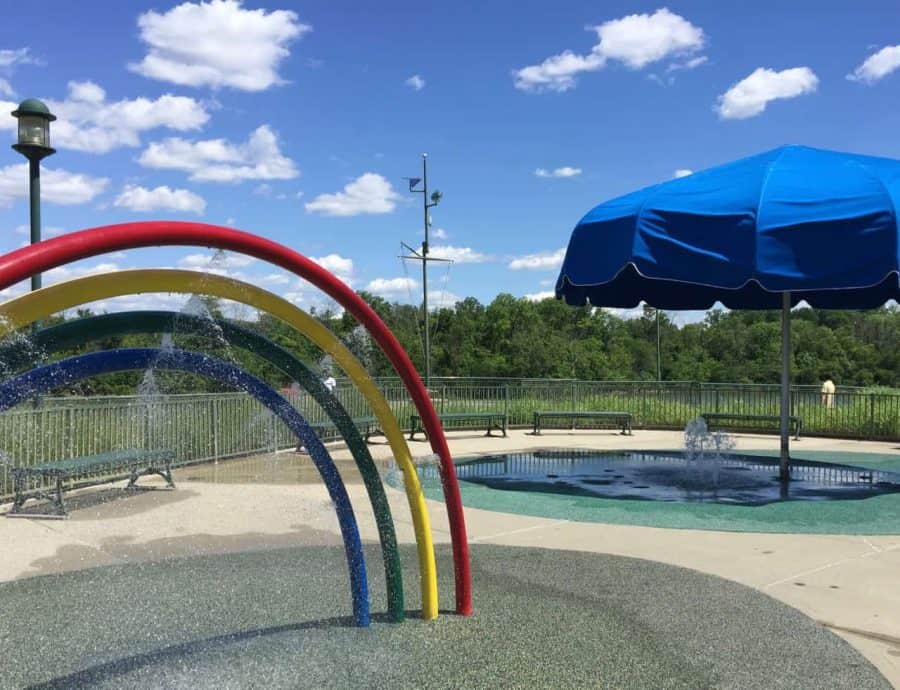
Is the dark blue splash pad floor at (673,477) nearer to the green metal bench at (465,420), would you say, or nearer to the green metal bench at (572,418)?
the green metal bench at (465,420)

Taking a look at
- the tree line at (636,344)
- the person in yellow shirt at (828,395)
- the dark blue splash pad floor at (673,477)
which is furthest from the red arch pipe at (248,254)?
the tree line at (636,344)

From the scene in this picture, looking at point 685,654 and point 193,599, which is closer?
point 685,654

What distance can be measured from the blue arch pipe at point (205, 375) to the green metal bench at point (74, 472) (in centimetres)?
434

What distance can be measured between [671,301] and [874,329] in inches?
1807

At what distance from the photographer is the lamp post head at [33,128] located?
341 inches

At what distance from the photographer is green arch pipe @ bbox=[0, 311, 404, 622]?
3703mm

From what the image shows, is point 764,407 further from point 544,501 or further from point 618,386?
point 544,501

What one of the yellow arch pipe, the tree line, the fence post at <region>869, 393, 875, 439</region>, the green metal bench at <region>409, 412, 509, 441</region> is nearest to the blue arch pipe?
the yellow arch pipe

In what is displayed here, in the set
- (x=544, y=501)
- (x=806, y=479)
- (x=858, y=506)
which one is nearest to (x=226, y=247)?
(x=544, y=501)

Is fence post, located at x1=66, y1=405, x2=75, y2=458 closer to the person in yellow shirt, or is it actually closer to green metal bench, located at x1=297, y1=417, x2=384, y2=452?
green metal bench, located at x1=297, y1=417, x2=384, y2=452

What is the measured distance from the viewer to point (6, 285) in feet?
8.91

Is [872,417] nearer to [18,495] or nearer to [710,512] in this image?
[710,512]

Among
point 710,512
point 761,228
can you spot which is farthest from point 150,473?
point 761,228

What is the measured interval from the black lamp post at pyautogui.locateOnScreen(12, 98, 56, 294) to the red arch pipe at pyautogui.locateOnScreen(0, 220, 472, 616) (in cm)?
590
